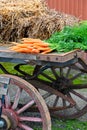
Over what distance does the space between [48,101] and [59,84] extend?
98 cm

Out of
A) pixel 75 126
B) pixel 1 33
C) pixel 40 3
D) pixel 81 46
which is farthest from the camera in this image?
pixel 40 3

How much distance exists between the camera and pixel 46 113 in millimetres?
4582

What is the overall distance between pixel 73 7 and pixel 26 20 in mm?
3063

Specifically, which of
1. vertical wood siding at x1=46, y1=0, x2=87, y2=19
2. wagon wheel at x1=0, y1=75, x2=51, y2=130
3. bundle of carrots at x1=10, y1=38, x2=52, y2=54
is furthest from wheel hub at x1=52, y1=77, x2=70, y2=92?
vertical wood siding at x1=46, y1=0, x2=87, y2=19

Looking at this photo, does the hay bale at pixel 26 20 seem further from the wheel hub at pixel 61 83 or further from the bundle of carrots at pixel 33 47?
the bundle of carrots at pixel 33 47

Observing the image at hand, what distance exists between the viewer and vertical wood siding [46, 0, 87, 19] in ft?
31.0

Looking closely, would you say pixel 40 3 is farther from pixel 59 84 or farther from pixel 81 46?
pixel 81 46

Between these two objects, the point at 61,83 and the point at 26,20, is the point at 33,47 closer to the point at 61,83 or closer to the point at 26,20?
the point at 61,83

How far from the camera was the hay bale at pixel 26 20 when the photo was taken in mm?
6625

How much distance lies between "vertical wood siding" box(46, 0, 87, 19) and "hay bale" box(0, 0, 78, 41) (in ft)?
7.57

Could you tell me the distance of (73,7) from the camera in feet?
31.4

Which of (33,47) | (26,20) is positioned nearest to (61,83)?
(33,47)

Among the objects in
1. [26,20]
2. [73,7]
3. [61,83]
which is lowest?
[61,83]

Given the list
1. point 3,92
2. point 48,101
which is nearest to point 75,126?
point 48,101
